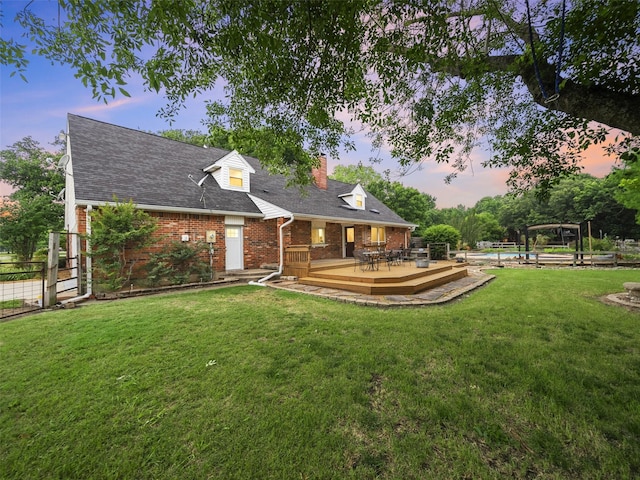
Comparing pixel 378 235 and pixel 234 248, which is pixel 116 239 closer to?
pixel 234 248

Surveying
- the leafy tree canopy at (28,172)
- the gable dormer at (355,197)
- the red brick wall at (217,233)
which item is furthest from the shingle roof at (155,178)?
the leafy tree canopy at (28,172)

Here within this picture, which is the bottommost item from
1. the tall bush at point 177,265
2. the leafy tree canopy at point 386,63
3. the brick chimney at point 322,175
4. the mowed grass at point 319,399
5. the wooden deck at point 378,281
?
the mowed grass at point 319,399

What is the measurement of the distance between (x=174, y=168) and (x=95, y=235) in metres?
5.27

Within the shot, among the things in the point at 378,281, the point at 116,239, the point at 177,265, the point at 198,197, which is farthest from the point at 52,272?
the point at 378,281

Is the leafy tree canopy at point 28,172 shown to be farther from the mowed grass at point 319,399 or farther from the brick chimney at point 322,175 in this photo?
the mowed grass at point 319,399

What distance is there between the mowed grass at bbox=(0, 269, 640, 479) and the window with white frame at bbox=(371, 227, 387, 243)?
12.9m

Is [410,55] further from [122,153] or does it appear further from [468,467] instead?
[122,153]

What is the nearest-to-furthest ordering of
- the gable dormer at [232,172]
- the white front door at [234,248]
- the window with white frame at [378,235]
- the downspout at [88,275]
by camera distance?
the downspout at [88,275], the white front door at [234,248], the gable dormer at [232,172], the window with white frame at [378,235]

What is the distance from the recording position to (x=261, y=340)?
414 centimetres

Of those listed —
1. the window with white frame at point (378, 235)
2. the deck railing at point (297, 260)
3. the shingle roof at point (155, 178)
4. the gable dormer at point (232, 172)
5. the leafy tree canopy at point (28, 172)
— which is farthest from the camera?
the leafy tree canopy at point (28, 172)

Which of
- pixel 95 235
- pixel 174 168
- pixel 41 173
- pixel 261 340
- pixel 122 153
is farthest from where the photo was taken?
pixel 41 173

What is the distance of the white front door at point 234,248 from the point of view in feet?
36.6

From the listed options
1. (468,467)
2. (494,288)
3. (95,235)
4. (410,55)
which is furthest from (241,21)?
(494,288)

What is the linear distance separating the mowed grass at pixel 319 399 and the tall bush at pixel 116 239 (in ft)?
9.63
